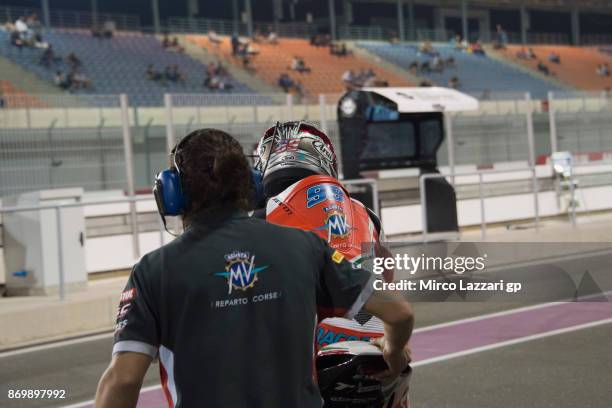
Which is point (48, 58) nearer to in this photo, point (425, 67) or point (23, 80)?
point (23, 80)

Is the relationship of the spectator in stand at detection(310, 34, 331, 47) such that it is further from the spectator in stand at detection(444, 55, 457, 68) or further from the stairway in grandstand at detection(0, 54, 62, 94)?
the stairway in grandstand at detection(0, 54, 62, 94)

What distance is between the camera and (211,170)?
2.69m

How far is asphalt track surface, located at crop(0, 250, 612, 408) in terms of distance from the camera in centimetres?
691

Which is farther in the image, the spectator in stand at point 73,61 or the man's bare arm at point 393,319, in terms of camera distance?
the spectator in stand at point 73,61

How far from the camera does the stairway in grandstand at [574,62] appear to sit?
164ft

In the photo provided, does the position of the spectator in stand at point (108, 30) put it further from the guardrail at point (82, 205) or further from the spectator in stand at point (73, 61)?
the guardrail at point (82, 205)

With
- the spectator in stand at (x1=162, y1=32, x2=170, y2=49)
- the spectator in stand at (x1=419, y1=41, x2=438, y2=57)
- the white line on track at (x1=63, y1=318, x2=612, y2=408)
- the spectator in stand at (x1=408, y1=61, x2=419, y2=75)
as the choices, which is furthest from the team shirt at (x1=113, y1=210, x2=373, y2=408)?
the spectator in stand at (x1=419, y1=41, x2=438, y2=57)

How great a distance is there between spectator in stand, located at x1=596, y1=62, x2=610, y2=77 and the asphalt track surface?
4350 centimetres

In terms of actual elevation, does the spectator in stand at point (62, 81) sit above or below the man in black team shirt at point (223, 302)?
above

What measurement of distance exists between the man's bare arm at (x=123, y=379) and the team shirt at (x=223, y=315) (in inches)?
0.9

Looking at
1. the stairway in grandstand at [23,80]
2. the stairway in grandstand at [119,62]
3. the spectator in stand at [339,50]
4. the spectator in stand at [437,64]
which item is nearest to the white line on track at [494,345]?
the stairway in grandstand at [119,62]

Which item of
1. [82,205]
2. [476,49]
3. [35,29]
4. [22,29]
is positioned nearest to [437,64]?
[476,49]

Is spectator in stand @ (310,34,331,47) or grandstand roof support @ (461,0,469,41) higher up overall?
grandstand roof support @ (461,0,469,41)

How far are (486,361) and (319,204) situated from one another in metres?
4.90
